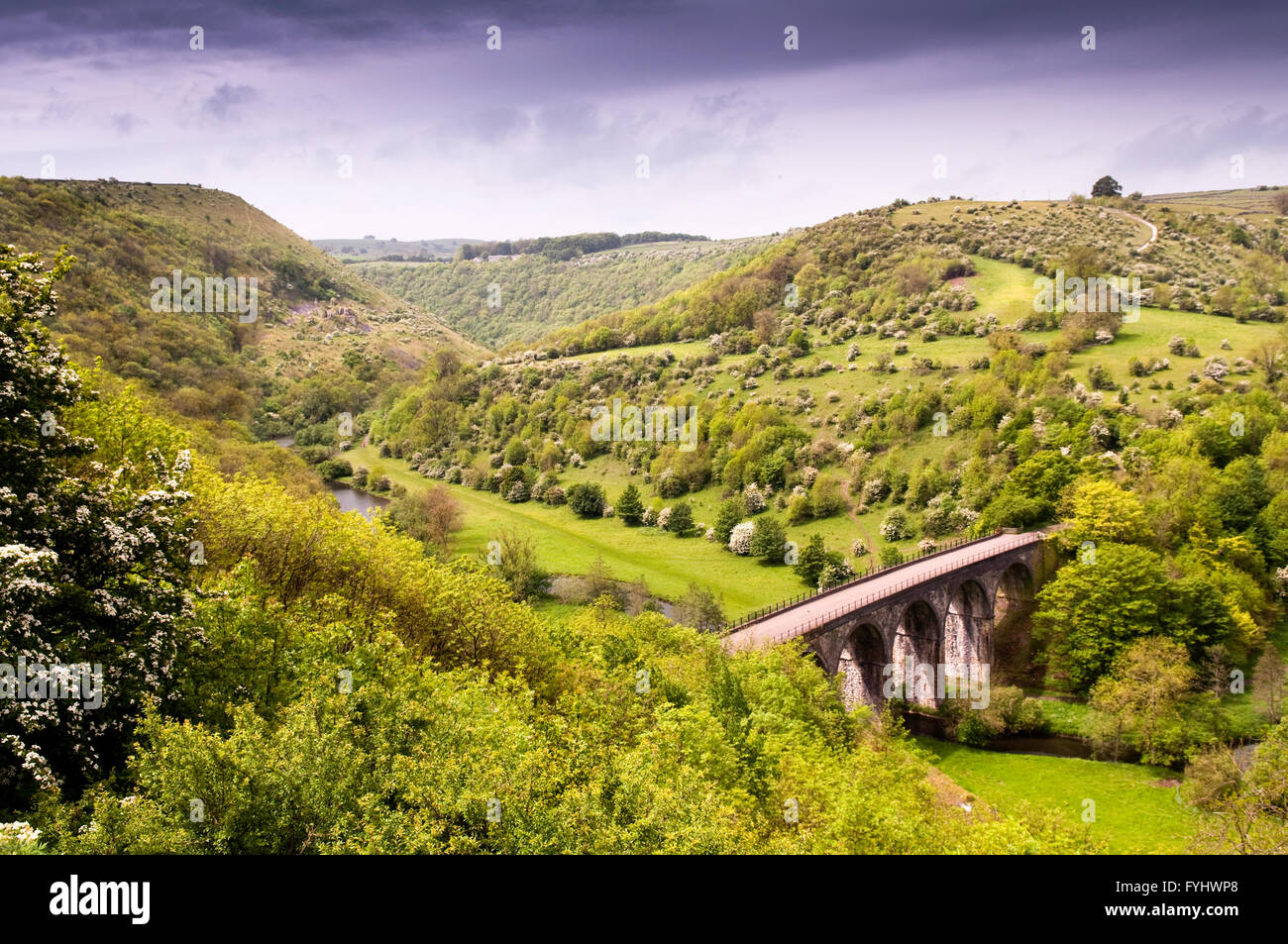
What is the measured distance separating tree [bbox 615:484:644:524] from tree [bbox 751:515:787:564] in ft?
76.2

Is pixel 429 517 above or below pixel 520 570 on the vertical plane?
above

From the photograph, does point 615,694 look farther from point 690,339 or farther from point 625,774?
point 690,339

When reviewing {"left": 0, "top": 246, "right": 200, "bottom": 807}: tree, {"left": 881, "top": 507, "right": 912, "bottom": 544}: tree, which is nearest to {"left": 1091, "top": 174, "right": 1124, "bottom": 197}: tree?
{"left": 881, "top": 507, "right": 912, "bottom": 544}: tree

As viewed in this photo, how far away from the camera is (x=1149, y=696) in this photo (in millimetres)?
52156

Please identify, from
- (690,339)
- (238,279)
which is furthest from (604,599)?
(238,279)

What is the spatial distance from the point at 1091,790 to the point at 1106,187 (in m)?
195

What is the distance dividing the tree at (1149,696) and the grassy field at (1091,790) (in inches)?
73.6

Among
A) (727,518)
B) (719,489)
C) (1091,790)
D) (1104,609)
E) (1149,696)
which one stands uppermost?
(719,489)

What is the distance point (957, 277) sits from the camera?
15088 cm

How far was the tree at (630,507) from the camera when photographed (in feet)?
348

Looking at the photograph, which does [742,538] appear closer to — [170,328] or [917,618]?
[917,618]

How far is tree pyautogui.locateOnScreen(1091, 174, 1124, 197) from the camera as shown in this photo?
192 meters

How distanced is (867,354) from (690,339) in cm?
4751

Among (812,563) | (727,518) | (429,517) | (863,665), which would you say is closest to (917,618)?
(863,665)
